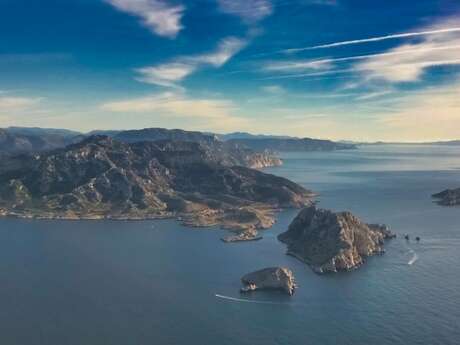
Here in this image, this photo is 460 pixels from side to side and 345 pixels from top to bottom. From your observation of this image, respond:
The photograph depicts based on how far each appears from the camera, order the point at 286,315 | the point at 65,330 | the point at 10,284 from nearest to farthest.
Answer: the point at 65,330, the point at 286,315, the point at 10,284

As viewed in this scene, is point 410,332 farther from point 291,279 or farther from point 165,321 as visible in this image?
point 165,321

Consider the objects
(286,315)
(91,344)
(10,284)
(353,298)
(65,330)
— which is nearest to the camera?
(91,344)

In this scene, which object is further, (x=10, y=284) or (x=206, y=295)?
(x=10, y=284)

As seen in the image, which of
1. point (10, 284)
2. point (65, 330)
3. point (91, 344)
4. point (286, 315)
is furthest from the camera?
point (10, 284)

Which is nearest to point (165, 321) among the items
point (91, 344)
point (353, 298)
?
point (91, 344)

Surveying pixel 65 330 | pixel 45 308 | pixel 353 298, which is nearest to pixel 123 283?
pixel 45 308

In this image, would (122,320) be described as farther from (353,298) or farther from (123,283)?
(353,298)
